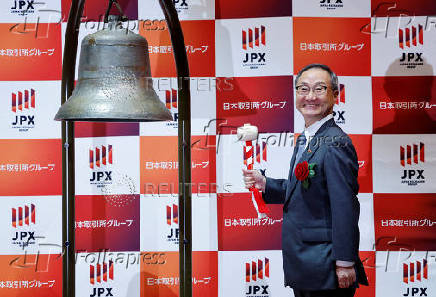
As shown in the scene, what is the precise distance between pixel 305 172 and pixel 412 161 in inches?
34.8

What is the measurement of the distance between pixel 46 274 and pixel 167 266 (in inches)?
23.4

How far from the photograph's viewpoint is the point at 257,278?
2.82 m

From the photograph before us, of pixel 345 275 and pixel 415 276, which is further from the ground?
pixel 345 275

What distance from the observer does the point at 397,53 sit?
9.12 feet

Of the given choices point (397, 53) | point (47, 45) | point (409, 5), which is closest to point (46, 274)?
point (47, 45)

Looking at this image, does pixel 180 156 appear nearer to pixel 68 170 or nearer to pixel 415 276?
pixel 68 170

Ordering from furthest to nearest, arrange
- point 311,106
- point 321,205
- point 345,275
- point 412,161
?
point 412,161 < point 311,106 < point 321,205 < point 345,275

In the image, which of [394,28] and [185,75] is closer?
[185,75]

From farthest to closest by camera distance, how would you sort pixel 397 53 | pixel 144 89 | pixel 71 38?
1. pixel 397 53
2. pixel 71 38
3. pixel 144 89

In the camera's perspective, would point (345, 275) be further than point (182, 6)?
No

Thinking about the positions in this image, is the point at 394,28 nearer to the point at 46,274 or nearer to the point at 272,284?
the point at 272,284

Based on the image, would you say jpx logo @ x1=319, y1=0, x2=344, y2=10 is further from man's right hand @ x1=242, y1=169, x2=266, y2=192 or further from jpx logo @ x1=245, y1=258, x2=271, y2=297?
jpx logo @ x1=245, y1=258, x2=271, y2=297

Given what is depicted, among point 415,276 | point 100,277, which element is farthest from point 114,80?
point 415,276

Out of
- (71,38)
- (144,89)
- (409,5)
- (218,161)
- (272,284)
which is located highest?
(409,5)
